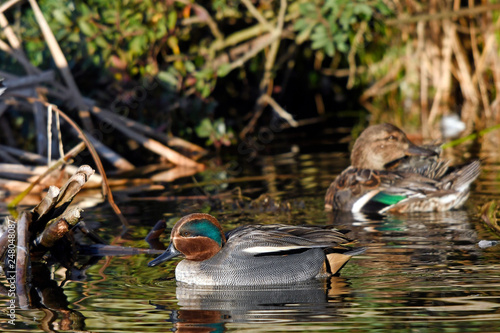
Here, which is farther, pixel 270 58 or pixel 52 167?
pixel 270 58

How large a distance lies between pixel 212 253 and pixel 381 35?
10.4m

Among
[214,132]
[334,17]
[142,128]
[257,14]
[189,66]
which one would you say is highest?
[257,14]

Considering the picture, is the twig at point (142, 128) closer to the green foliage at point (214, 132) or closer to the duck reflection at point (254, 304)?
the green foliage at point (214, 132)

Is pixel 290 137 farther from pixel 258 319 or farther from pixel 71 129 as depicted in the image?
pixel 258 319

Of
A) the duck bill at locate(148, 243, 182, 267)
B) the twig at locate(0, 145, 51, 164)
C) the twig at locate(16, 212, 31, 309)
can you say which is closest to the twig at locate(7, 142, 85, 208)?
the twig at locate(0, 145, 51, 164)

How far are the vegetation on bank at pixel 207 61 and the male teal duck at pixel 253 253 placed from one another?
4212mm

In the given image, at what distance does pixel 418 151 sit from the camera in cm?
801

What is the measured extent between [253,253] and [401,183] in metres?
2.75

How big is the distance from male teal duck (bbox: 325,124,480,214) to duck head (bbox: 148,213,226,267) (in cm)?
253

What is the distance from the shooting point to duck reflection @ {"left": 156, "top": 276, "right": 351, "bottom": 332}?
4.33 meters

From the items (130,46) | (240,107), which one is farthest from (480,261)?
(240,107)

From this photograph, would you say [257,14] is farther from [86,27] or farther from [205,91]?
[86,27]

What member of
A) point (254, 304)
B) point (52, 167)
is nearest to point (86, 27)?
point (52, 167)

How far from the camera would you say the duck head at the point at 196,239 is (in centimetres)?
524
